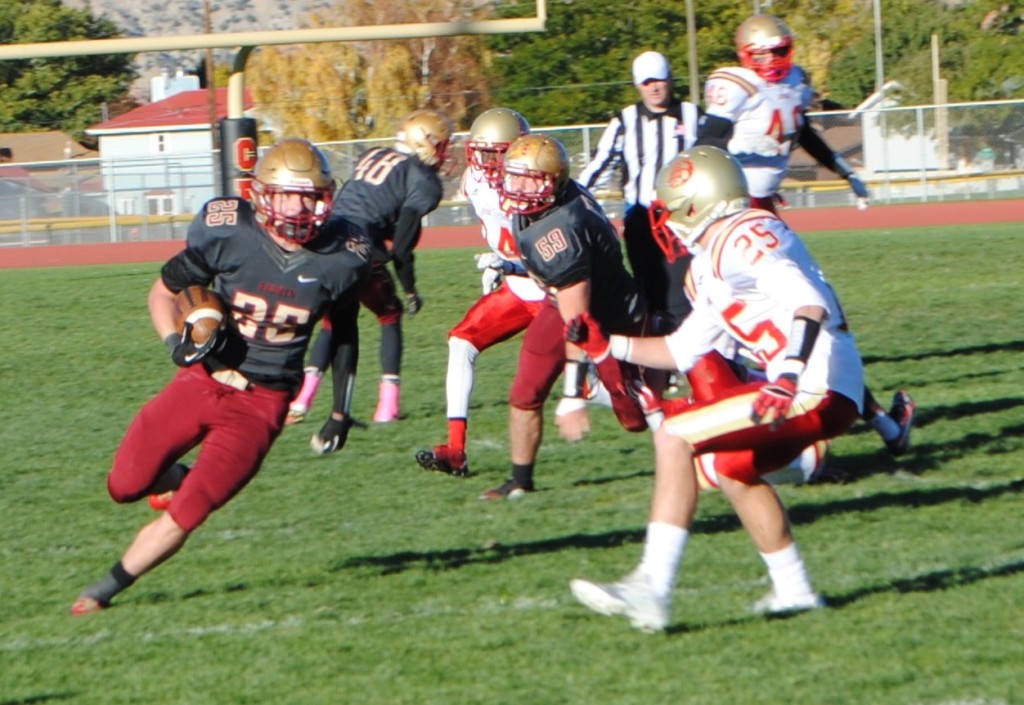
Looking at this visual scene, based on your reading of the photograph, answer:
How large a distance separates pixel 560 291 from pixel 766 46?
1895 millimetres

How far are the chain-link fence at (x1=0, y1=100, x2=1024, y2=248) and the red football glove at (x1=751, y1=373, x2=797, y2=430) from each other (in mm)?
21246

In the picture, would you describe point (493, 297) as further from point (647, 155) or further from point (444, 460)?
point (647, 155)

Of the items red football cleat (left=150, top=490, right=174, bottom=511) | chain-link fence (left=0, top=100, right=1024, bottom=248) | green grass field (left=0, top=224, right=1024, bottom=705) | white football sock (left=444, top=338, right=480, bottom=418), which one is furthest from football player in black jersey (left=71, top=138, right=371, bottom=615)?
chain-link fence (left=0, top=100, right=1024, bottom=248)

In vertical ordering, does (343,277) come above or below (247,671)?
above

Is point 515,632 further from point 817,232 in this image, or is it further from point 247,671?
point 817,232

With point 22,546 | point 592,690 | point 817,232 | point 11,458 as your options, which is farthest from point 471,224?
point 592,690

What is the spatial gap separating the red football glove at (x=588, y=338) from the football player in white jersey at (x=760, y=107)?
7.01 feet

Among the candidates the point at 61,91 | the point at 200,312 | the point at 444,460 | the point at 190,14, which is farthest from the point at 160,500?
the point at 61,91

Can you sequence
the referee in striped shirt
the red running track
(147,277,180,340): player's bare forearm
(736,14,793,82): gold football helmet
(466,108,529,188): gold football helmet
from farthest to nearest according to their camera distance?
the red running track
the referee in striped shirt
(736,14,793,82): gold football helmet
(466,108,529,188): gold football helmet
(147,277,180,340): player's bare forearm

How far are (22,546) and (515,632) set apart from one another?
7.24ft

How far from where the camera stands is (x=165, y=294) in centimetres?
482

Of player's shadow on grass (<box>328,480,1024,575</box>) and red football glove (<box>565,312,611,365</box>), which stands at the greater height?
red football glove (<box>565,312,611,365</box>)

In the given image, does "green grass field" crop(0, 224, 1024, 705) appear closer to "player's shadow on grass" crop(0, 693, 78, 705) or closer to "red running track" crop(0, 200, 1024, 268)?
"player's shadow on grass" crop(0, 693, 78, 705)

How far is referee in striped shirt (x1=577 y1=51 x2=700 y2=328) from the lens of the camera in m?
6.86
